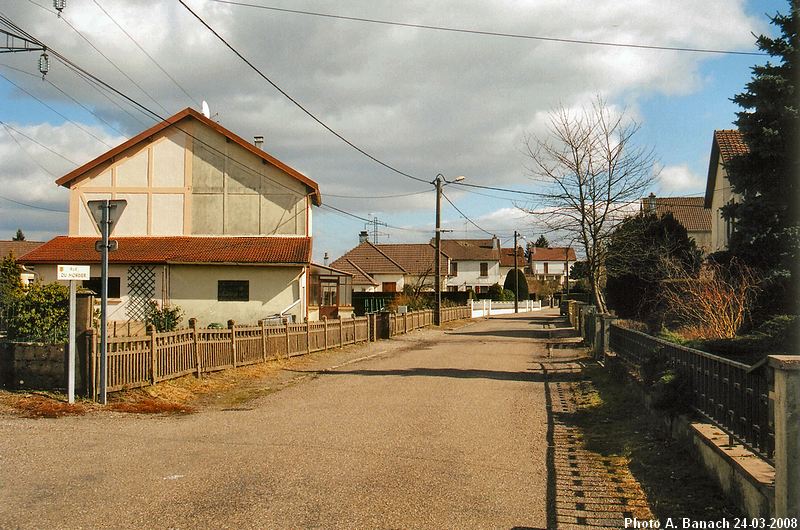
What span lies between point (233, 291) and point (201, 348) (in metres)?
12.4

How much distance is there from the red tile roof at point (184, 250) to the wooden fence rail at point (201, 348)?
15.1 feet

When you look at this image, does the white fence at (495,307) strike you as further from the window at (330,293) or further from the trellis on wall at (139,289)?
the trellis on wall at (139,289)

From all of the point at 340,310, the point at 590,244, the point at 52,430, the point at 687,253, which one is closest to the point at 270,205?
the point at 340,310

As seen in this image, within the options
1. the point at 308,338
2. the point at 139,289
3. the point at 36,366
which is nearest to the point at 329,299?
the point at 139,289

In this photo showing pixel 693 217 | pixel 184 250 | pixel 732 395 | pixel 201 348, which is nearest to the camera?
pixel 732 395

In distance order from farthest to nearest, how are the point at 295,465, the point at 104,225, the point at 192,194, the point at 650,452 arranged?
1. the point at 192,194
2. the point at 104,225
3. the point at 650,452
4. the point at 295,465

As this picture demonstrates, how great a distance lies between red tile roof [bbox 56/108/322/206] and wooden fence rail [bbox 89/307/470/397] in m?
7.51

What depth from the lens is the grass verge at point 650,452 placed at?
600 centimetres

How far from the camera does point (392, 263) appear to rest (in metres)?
71.1

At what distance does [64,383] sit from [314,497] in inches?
300

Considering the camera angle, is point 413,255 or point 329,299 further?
point 413,255

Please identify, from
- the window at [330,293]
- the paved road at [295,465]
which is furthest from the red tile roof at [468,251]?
the paved road at [295,465]

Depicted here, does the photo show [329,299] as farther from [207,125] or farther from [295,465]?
[295,465]

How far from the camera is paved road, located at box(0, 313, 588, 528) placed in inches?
227
